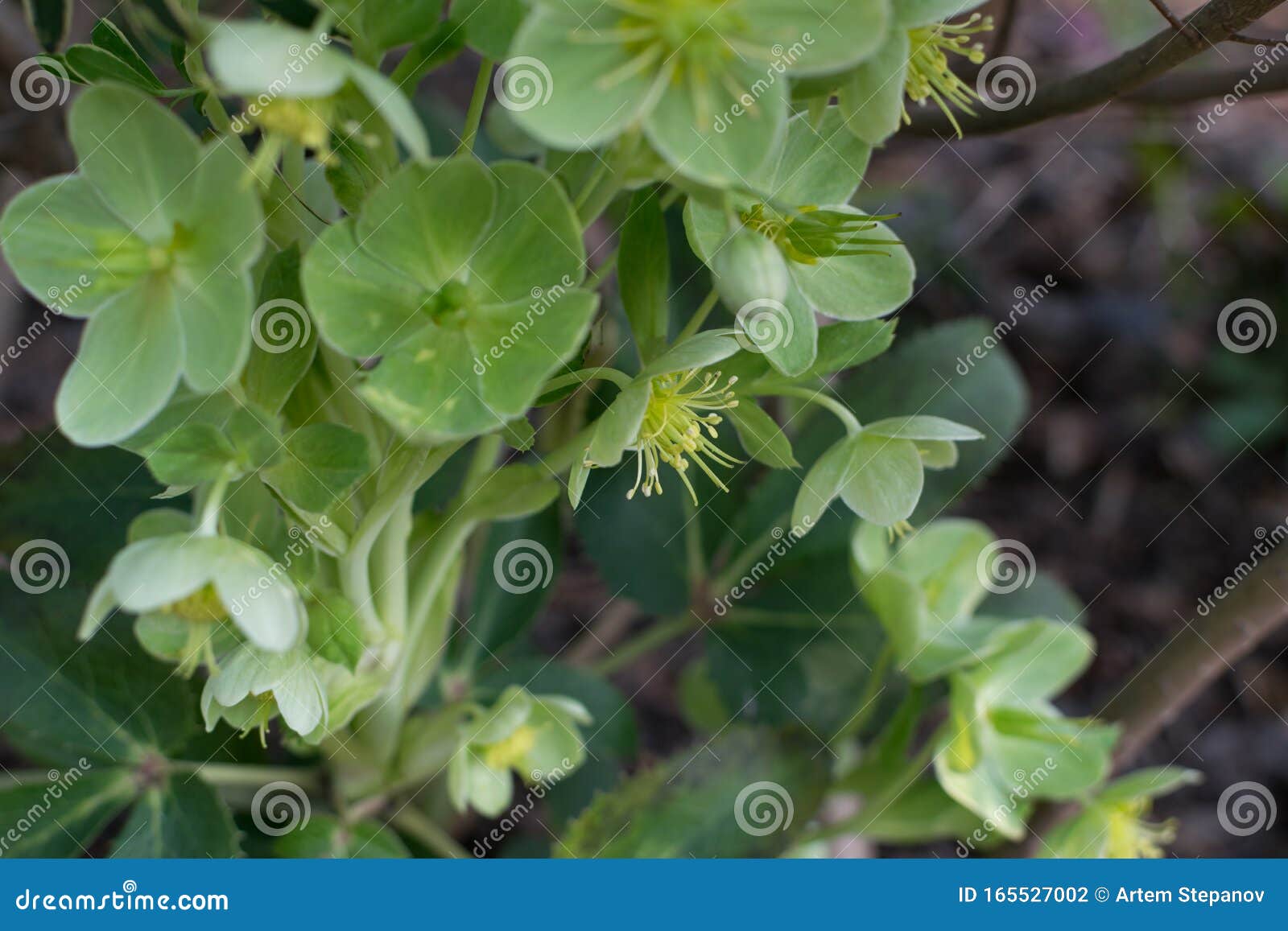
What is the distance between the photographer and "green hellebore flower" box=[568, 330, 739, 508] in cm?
48

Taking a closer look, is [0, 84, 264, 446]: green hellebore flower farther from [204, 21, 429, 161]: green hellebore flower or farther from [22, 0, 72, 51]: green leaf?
[22, 0, 72, 51]: green leaf

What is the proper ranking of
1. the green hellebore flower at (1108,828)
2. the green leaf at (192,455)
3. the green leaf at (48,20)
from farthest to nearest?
the green hellebore flower at (1108,828), the green leaf at (48,20), the green leaf at (192,455)

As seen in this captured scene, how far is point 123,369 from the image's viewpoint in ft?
1.50

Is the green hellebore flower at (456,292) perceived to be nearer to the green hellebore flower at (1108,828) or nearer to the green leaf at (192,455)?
the green leaf at (192,455)

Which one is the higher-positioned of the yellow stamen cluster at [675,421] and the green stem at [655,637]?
the yellow stamen cluster at [675,421]

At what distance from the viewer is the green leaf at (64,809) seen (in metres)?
0.71

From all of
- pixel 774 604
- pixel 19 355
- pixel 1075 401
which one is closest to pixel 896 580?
pixel 774 604

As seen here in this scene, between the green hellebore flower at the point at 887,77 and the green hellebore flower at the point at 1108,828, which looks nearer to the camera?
the green hellebore flower at the point at 887,77

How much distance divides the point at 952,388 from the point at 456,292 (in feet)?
1.80

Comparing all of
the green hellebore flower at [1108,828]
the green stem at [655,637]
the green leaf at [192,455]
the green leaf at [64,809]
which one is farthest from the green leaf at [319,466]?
the green hellebore flower at [1108,828]

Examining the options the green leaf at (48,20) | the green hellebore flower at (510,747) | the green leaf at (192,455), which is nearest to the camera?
the green leaf at (192,455)

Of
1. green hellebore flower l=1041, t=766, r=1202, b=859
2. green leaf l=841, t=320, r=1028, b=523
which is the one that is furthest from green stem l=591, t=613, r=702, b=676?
green hellebore flower l=1041, t=766, r=1202, b=859

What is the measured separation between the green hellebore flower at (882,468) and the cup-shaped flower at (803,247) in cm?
6

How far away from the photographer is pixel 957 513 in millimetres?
1340
